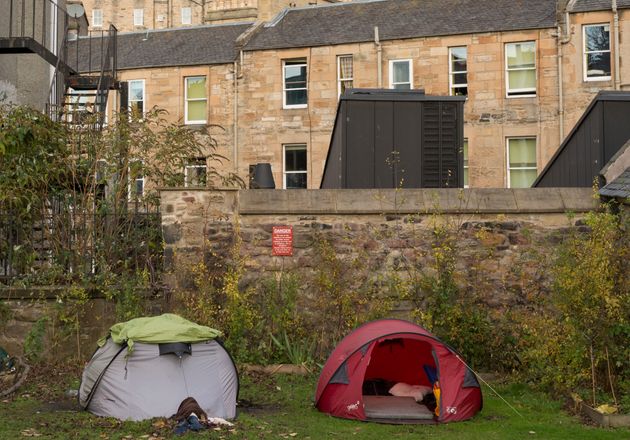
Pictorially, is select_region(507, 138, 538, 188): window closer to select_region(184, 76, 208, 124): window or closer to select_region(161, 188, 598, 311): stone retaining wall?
select_region(184, 76, 208, 124): window

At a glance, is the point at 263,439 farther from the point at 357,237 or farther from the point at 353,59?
the point at 353,59

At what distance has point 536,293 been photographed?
14.2 m

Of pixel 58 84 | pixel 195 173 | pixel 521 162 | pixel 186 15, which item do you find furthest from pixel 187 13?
pixel 195 173

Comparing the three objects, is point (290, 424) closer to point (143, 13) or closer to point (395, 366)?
point (395, 366)

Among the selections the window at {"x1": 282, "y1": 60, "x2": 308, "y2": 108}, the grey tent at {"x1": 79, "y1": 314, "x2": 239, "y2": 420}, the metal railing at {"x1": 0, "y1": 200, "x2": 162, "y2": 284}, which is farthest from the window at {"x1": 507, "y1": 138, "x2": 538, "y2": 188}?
the grey tent at {"x1": 79, "y1": 314, "x2": 239, "y2": 420}

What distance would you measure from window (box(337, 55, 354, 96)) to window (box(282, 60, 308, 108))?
4.21 ft

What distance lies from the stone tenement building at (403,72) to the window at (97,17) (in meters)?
38.5

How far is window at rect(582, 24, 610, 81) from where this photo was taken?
31391 mm

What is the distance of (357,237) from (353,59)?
20.0 metres

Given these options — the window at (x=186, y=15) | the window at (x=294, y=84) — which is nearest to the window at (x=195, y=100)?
the window at (x=294, y=84)

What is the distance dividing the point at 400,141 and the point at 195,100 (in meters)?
20.7

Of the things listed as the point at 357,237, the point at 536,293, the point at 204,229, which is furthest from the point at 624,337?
the point at 204,229

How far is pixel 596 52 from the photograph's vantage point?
3141 cm

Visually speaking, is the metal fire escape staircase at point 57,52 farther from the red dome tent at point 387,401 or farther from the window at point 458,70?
the window at point 458,70
